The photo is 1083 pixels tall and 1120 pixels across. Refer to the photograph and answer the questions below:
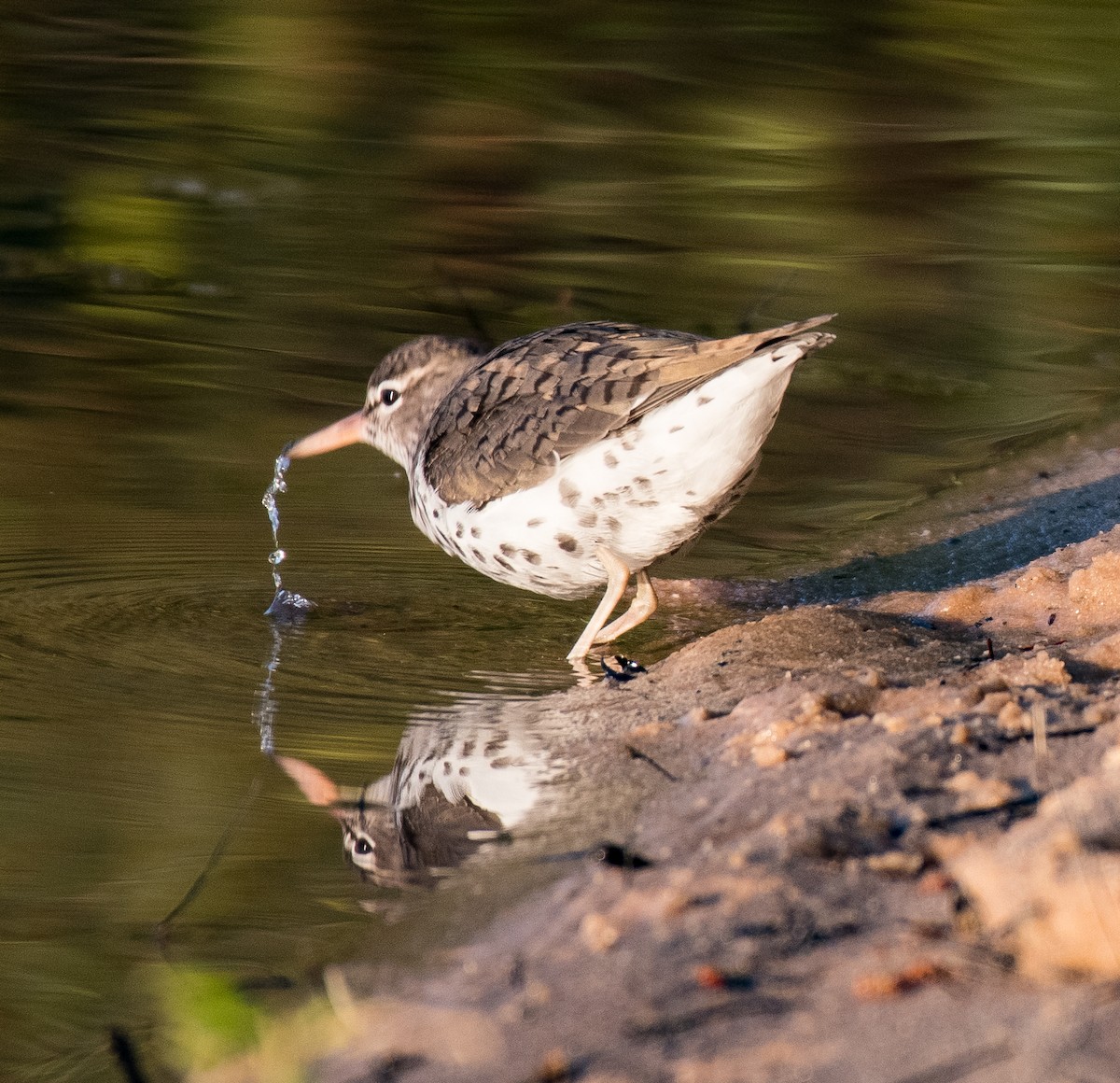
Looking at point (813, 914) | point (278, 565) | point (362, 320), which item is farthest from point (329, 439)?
point (813, 914)

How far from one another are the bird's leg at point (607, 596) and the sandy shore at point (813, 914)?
1.07m

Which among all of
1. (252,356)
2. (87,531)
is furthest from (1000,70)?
(87,531)

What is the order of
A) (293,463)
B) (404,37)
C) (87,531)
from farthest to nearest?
(404,37)
(293,463)
(87,531)

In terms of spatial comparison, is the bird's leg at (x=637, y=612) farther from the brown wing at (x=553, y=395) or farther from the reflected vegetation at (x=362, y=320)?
the brown wing at (x=553, y=395)

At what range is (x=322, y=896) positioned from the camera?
3.68 meters

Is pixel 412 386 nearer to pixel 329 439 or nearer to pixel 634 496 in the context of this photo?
pixel 329 439

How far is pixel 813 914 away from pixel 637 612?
9.90ft

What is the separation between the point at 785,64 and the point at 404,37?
3.53 metres

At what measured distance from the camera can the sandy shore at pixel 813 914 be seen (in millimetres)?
2576

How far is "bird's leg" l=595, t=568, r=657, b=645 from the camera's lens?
5.81 m

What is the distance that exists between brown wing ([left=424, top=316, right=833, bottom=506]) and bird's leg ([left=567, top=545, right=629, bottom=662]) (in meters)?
0.36

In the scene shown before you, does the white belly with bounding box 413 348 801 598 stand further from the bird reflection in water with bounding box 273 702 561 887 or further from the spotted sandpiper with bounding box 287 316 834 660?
the bird reflection in water with bounding box 273 702 561 887

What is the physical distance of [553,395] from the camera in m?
5.54

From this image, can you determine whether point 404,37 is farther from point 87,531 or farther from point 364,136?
point 87,531
